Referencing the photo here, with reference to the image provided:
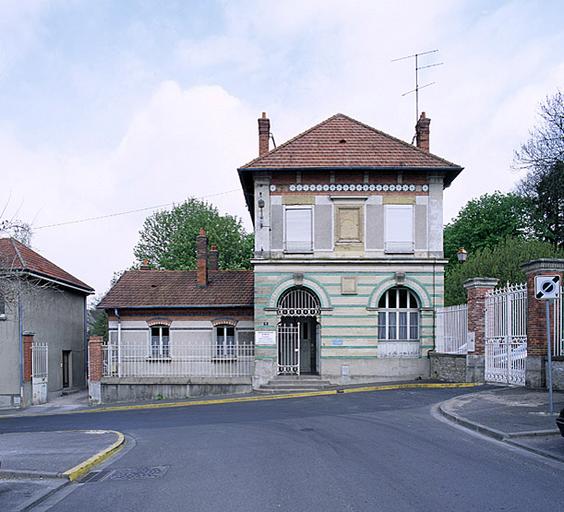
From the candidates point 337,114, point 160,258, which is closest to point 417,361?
point 337,114

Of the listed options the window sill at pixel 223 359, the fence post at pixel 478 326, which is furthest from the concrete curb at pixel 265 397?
the window sill at pixel 223 359

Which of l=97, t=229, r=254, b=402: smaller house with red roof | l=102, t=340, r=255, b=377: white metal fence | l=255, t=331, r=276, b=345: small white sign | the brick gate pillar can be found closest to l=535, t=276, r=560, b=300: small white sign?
the brick gate pillar

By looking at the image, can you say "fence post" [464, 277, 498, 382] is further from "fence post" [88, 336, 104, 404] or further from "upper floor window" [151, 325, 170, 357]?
"fence post" [88, 336, 104, 404]

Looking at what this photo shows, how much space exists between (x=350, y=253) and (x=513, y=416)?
40.8ft

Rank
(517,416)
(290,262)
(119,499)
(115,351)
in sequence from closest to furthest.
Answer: (119,499) → (517,416) → (290,262) → (115,351)

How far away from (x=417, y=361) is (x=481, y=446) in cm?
1444

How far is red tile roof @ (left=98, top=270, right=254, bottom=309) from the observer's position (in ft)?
90.3

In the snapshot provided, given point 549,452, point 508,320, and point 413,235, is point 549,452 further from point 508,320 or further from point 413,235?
point 413,235

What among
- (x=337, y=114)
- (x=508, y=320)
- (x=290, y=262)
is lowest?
(x=508, y=320)

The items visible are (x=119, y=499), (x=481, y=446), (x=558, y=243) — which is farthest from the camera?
(x=558, y=243)

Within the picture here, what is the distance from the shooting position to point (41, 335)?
1119 inches

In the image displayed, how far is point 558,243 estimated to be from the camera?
38.8m

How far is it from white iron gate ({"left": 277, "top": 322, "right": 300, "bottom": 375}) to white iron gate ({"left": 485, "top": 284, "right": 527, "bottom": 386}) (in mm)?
7770

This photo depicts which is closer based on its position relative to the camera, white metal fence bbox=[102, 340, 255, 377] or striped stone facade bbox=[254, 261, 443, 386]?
striped stone facade bbox=[254, 261, 443, 386]
